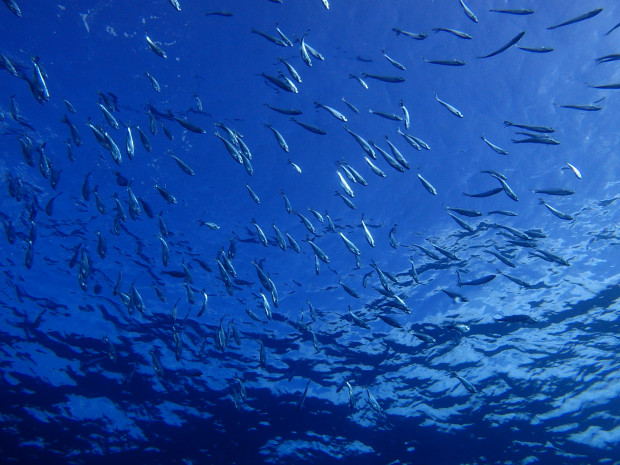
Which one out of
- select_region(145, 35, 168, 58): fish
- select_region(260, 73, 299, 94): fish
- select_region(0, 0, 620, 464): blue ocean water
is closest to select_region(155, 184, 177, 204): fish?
select_region(0, 0, 620, 464): blue ocean water

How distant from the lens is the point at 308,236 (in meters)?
11.8

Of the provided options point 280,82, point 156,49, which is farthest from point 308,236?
point 156,49

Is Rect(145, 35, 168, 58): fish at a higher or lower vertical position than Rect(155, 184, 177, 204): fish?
higher

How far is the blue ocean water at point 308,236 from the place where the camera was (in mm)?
8648

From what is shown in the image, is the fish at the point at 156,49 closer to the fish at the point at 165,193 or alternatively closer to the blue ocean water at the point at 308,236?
the blue ocean water at the point at 308,236

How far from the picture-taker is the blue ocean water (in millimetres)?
8648

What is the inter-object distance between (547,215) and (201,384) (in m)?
14.1

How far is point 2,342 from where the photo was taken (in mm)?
15188

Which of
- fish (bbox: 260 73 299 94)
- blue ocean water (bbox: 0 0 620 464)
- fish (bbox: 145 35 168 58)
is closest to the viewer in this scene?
fish (bbox: 260 73 299 94)

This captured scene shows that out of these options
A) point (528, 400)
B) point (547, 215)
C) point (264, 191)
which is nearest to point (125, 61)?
point (264, 191)

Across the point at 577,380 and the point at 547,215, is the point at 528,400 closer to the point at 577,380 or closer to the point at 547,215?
the point at 577,380

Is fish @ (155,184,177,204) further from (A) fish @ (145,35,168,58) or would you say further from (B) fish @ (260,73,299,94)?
(B) fish @ (260,73,299,94)

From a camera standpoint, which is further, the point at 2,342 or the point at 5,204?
the point at 2,342

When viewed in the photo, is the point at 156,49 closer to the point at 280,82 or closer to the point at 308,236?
the point at 280,82
